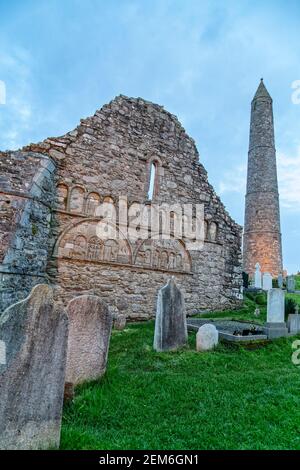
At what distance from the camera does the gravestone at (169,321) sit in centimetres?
550

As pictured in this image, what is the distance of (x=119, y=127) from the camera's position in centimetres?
946

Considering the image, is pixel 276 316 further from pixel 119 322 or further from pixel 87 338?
pixel 87 338

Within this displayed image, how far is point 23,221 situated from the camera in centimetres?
693

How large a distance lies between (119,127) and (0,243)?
17.6 ft

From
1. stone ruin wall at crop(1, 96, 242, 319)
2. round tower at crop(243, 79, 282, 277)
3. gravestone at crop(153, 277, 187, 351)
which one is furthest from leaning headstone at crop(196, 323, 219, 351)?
round tower at crop(243, 79, 282, 277)

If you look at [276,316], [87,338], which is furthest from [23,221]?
[276,316]

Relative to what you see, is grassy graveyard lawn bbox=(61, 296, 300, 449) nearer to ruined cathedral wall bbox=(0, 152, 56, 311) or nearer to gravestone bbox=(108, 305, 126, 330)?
gravestone bbox=(108, 305, 126, 330)

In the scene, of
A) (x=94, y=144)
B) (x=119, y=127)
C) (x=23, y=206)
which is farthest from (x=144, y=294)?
(x=119, y=127)

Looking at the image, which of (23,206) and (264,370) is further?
(23,206)

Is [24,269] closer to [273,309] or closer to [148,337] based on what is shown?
[148,337]

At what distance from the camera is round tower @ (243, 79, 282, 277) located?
22953 mm

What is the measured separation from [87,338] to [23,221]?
4197 millimetres

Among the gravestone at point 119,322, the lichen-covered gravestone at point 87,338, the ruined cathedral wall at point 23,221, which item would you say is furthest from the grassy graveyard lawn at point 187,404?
the ruined cathedral wall at point 23,221
